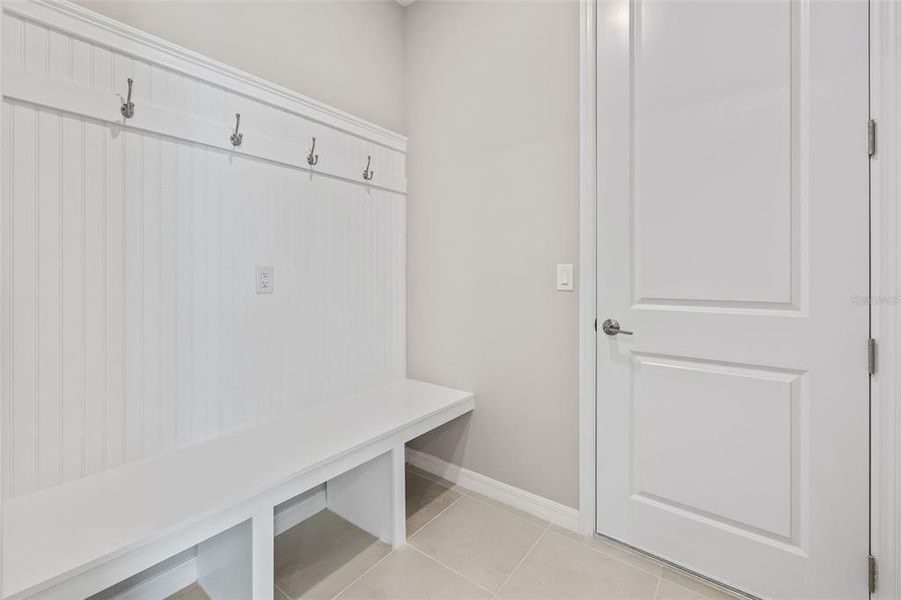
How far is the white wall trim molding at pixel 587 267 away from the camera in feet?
5.93

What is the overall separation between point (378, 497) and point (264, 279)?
3.33 feet

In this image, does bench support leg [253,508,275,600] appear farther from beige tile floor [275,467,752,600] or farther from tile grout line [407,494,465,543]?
tile grout line [407,494,465,543]

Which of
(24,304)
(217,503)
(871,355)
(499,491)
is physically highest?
(24,304)

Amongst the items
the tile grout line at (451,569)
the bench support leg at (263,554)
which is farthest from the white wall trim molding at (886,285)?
the bench support leg at (263,554)

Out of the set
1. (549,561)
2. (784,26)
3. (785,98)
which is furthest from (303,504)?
(784,26)

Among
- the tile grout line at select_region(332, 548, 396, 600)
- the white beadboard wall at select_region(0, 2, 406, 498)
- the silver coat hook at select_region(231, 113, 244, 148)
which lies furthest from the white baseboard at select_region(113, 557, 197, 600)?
the silver coat hook at select_region(231, 113, 244, 148)

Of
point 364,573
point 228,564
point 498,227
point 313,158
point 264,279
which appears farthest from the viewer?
point 498,227

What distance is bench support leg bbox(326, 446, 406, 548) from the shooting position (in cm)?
183

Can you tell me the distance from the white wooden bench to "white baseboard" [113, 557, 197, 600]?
1.7 inches

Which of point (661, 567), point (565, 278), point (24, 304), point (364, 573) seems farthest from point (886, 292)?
point (24, 304)

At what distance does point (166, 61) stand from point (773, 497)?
8.22 ft

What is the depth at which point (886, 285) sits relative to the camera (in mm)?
1314

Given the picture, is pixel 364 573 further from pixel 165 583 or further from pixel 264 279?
pixel 264 279

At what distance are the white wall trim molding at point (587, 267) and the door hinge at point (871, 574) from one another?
0.84 metres
